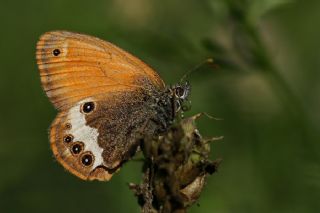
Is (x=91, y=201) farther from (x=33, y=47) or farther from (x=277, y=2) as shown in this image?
(x=277, y=2)

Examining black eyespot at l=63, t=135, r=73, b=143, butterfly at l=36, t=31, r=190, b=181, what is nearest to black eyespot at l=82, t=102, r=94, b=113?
butterfly at l=36, t=31, r=190, b=181

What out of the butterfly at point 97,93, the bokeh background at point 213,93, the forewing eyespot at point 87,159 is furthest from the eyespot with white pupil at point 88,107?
the bokeh background at point 213,93

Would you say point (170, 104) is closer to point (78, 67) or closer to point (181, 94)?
point (181, 94)

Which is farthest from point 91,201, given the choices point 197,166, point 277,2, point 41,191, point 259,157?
point 197,166

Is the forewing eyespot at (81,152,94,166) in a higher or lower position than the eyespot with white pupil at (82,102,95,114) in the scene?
lower

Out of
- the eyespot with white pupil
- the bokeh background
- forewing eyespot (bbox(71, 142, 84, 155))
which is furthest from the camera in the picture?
the bokeh background

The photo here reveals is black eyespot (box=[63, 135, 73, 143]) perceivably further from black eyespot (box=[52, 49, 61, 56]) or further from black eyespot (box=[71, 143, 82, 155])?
black eyespot (box=[52, 49, 61, 56])
